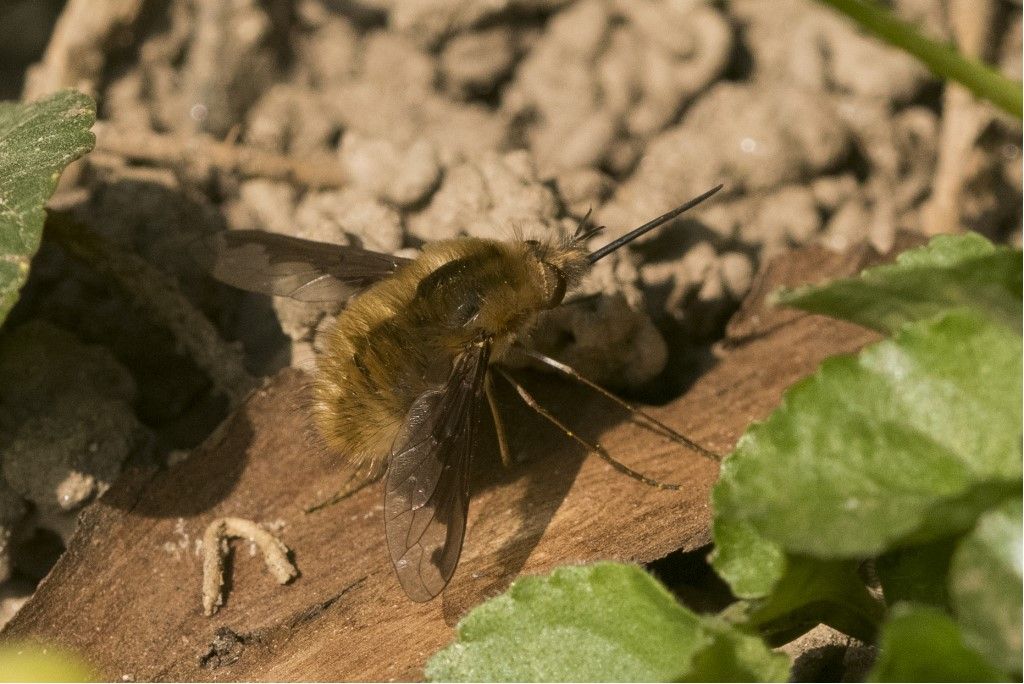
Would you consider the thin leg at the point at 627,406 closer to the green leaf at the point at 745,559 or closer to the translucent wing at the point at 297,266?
the translucent wing at the point at 297,266

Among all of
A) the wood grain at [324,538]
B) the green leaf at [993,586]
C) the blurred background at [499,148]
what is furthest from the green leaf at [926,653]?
the blurred background at [499,148]

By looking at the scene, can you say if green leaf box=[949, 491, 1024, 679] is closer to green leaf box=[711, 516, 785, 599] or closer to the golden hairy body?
green leaf box=[711, 516, 785, 599]

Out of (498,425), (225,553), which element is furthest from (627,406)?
(225,553)

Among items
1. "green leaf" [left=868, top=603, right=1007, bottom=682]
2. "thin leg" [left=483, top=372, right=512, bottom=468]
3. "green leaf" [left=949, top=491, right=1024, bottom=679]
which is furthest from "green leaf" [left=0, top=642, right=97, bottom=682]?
"green leaf" [left=949, top=491, right=1024, bottom=679]

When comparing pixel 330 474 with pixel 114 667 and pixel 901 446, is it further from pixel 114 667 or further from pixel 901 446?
pixel 901 446

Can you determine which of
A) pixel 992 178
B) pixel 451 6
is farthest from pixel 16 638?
pixel 992 178
